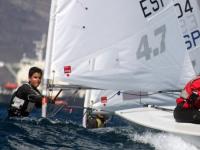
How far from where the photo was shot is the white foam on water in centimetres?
834

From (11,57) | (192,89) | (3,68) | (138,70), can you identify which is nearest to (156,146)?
(192,89)

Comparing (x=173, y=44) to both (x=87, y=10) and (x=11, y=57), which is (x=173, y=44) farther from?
(x=11, y=57)

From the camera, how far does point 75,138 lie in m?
9.29

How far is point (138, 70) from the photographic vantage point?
35.7 feet

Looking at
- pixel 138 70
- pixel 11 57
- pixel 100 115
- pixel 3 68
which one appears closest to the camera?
pixel 138 70

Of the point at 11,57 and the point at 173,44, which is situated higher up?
the point at 11,57

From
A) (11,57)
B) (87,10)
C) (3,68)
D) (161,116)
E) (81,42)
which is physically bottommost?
(161,116)

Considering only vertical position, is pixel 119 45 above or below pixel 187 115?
above

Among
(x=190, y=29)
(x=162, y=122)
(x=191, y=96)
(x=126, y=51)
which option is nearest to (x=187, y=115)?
(x=191, y=96)

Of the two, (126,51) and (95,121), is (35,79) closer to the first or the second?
(126,51)

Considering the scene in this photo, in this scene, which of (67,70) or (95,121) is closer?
(67,70)

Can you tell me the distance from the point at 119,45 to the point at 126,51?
20 cm

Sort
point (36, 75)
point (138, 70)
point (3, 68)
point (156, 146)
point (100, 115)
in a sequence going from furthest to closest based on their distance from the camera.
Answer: point (3, 68), point (100, 115), point (138, 70), point (36, 75), point (156, 146)

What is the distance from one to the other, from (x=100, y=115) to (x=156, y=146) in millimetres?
3305
